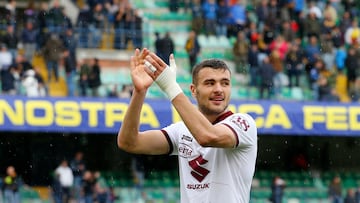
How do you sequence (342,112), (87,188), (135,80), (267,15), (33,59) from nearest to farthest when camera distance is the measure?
(135,80) → (87,188) → (33,59) → (342,112) → (267,15)

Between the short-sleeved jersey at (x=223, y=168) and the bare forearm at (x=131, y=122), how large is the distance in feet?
1.17

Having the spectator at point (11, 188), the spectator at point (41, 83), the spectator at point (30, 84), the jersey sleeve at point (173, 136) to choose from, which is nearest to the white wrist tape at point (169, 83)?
the jersey sleeve at point (173, 136)

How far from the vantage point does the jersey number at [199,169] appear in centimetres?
578

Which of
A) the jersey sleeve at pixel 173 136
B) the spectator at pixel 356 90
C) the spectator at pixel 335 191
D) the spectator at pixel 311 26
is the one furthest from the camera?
the spectator at pixel 311 26

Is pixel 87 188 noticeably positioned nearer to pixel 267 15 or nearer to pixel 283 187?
pixel 283 187

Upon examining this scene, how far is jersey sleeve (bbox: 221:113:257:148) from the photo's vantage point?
567 cm

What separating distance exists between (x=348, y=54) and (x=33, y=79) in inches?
286

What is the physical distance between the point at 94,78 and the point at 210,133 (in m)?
A: 14.6

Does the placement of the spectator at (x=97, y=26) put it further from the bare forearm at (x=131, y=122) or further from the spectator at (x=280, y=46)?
the bare forearm at (x=131, y=122)

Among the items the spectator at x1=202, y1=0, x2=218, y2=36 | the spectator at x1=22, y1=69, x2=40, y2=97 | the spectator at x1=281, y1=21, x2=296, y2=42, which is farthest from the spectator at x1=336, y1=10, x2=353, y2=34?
the spectator at x1=22, y1=69, x2=40, y2=97

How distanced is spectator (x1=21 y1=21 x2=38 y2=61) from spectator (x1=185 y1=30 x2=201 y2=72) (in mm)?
3443

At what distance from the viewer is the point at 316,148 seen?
2309 centimetres

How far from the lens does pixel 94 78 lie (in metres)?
20.0

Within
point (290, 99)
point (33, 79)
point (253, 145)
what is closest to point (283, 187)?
point (290, 99)
